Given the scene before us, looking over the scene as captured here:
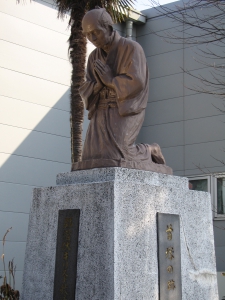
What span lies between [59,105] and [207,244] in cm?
728

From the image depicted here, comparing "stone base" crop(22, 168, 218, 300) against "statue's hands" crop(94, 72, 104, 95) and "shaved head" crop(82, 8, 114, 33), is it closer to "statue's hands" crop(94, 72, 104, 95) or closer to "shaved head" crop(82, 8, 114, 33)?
"statue's hands" crop(94, 72, 104, 95)

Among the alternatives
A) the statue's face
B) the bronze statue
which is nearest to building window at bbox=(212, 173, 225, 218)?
the bronze statue

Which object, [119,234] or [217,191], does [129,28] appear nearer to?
[217,191]

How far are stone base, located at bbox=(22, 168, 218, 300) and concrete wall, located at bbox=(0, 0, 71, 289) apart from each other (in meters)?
5.94

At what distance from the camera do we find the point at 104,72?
563 cm

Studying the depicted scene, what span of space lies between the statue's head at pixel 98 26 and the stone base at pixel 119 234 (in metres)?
1.34

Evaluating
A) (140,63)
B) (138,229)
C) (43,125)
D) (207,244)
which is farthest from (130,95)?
(43,125)

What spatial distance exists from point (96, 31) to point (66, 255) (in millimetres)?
2173

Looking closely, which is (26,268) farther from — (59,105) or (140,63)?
(59,105)

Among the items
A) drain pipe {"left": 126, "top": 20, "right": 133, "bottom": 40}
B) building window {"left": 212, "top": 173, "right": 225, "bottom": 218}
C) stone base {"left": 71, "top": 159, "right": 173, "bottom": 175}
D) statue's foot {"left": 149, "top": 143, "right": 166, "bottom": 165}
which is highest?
drain pipe {"left": 126, "top": 20, "right": 133, "bottom": 40}

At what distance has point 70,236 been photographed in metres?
5.19

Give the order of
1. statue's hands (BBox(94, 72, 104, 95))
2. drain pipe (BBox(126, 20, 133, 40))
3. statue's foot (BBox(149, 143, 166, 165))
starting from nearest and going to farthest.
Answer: statue's hands (BBox(94, 72, 104, 95)) → statue's foot (BBox(149, 143, 166, 165)) → drain pipe (BBox(126, 20, 133, 40))

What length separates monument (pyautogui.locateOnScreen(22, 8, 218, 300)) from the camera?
16.1 feet

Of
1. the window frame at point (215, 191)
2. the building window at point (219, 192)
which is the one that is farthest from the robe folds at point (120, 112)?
the building window at point (219, 192)
